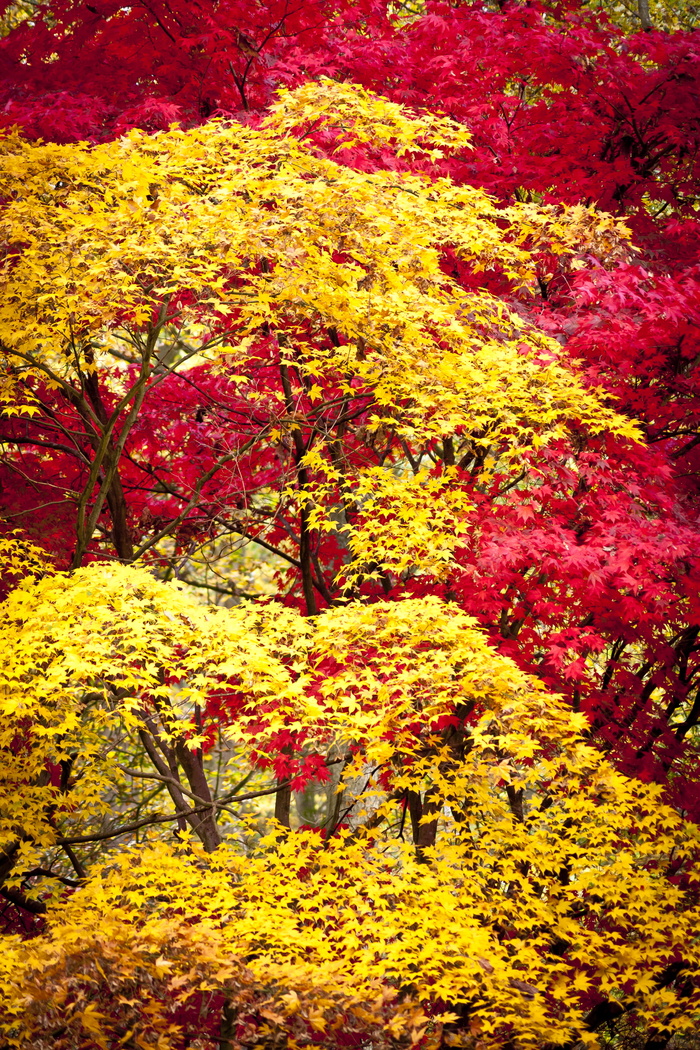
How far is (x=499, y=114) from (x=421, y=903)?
629 centimetres

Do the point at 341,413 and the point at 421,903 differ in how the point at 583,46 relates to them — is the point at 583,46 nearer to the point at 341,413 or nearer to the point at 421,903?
the point at 341,413

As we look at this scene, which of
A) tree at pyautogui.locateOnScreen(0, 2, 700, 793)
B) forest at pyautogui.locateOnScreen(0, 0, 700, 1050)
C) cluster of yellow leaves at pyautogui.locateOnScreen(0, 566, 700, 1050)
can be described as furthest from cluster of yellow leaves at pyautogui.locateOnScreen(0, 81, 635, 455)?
cluster of yellow leaves at pyautogui.locateOnScreen(0, 566, 700, 1050)

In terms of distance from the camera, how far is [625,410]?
24.6 feet

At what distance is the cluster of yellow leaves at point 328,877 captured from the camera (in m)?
4.65

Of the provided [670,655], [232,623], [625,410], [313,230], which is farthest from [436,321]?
[670,655]

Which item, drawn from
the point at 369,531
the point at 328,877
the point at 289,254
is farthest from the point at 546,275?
the point at 328,877

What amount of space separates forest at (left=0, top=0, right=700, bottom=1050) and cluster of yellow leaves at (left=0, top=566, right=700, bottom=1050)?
31mm

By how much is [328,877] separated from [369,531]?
2132 millimetres

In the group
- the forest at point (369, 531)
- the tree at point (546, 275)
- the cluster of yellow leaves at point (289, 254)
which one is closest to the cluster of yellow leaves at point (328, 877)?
the forest at point (369, 531)

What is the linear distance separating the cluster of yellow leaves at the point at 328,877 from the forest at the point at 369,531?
0.10 feet

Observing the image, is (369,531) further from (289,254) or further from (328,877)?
(328,877)

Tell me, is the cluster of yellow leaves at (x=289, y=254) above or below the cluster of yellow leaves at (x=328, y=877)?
above

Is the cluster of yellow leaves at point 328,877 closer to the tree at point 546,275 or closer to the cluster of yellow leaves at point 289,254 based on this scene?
the tree at point 546,275

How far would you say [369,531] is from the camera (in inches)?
251
